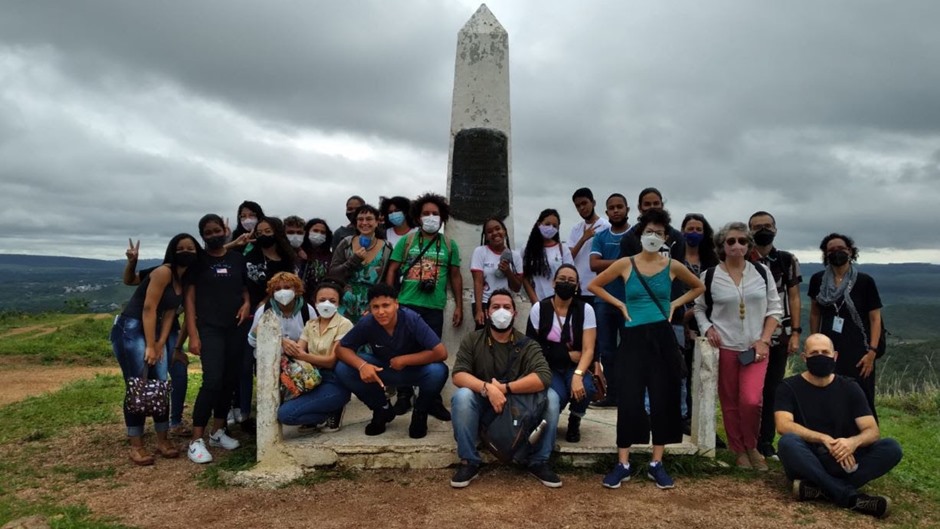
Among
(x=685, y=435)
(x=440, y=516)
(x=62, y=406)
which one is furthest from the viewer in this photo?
(x=62, y=406)

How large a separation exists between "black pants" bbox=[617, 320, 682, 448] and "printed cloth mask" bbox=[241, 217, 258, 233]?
13.0 feet

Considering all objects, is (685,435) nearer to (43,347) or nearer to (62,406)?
(62,406)

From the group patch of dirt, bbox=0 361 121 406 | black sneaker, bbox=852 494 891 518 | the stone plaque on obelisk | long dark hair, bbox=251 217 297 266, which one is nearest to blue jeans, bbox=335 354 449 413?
long dark hair, bbox=251 217 297 266

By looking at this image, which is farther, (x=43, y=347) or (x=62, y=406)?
(x=43, y=347)

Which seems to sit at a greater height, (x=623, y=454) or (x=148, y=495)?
(x=623, y=454)

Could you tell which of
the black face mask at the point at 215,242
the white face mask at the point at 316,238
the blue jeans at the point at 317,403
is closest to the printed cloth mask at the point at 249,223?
the white face mask at the point at 316,238

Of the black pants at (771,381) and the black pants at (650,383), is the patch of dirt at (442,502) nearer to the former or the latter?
the black pants at (650,383)

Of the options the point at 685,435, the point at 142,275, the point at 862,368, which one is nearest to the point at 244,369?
the point at 142,275

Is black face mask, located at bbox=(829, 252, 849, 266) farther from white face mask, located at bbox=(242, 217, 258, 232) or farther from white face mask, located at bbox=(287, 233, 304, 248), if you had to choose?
white face mask, located at bbox=(242, 217, 258, 232)

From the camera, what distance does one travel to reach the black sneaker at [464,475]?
5.02 m

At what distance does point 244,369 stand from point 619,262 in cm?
394

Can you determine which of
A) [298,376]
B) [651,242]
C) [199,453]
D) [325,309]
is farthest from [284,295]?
[651,242]

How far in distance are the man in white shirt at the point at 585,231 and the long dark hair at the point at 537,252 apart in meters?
0.41

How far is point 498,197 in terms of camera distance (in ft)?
24.2
